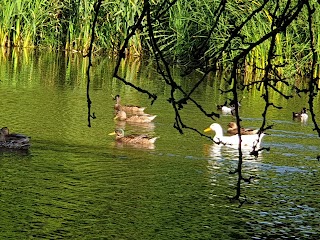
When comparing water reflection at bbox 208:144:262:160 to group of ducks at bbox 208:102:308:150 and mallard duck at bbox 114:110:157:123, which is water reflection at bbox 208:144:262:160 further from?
mallard duck at bbox 114:110:157:123

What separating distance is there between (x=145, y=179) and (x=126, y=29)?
496 inches

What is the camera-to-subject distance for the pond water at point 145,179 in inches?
284

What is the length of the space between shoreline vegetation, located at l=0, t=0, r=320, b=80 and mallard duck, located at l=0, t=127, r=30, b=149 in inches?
356

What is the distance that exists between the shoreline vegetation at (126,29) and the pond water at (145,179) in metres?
4.36

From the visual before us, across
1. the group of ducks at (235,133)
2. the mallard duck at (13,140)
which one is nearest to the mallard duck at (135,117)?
the group of ducks at (235,133)

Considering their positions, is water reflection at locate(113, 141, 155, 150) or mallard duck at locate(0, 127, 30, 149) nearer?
mallard duck at locate(0, 127, 30, 149)

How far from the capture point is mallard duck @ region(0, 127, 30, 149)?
1025cm

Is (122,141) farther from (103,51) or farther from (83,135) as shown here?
(103,51)

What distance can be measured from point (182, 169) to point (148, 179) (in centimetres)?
80

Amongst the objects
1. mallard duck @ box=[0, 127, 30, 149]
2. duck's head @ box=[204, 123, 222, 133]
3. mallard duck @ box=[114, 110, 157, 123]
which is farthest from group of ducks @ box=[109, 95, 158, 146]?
mallard duck @ box=[0, 127, 30, 149]

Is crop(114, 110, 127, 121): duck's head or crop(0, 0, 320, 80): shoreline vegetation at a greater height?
crop(0, 0, 320, 80): shoreline vegetation

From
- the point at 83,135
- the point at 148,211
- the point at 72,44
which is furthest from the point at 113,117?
the point at 72,44

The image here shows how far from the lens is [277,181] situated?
9.47 metres

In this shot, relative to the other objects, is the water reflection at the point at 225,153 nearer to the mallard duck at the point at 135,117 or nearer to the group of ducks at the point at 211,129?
the group of ducks at the point at 211,129
